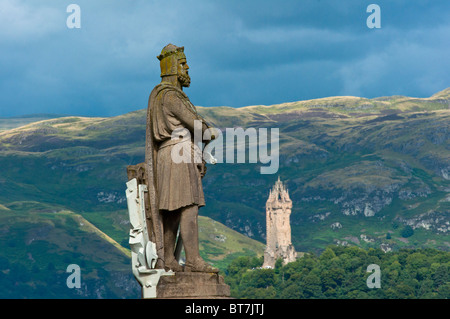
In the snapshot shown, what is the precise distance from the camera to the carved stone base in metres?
14.6

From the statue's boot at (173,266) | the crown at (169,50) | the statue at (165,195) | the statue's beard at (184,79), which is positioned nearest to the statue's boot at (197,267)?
the statue at (165,195)

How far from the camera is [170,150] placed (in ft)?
50.8

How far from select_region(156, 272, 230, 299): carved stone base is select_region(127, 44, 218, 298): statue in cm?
20

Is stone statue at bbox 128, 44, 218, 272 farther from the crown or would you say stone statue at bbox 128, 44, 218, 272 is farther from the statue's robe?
the crown

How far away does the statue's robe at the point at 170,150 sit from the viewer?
1528 cm

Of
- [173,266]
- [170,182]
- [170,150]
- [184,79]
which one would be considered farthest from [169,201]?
[184,79]

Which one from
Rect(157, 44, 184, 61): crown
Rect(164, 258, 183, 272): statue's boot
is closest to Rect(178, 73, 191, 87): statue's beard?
Rect(157, 44, 184, 61): crown

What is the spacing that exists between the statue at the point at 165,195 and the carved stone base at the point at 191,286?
0.20 m

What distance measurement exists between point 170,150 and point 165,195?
2.51 feet

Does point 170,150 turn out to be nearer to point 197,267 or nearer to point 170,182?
point 170,182
